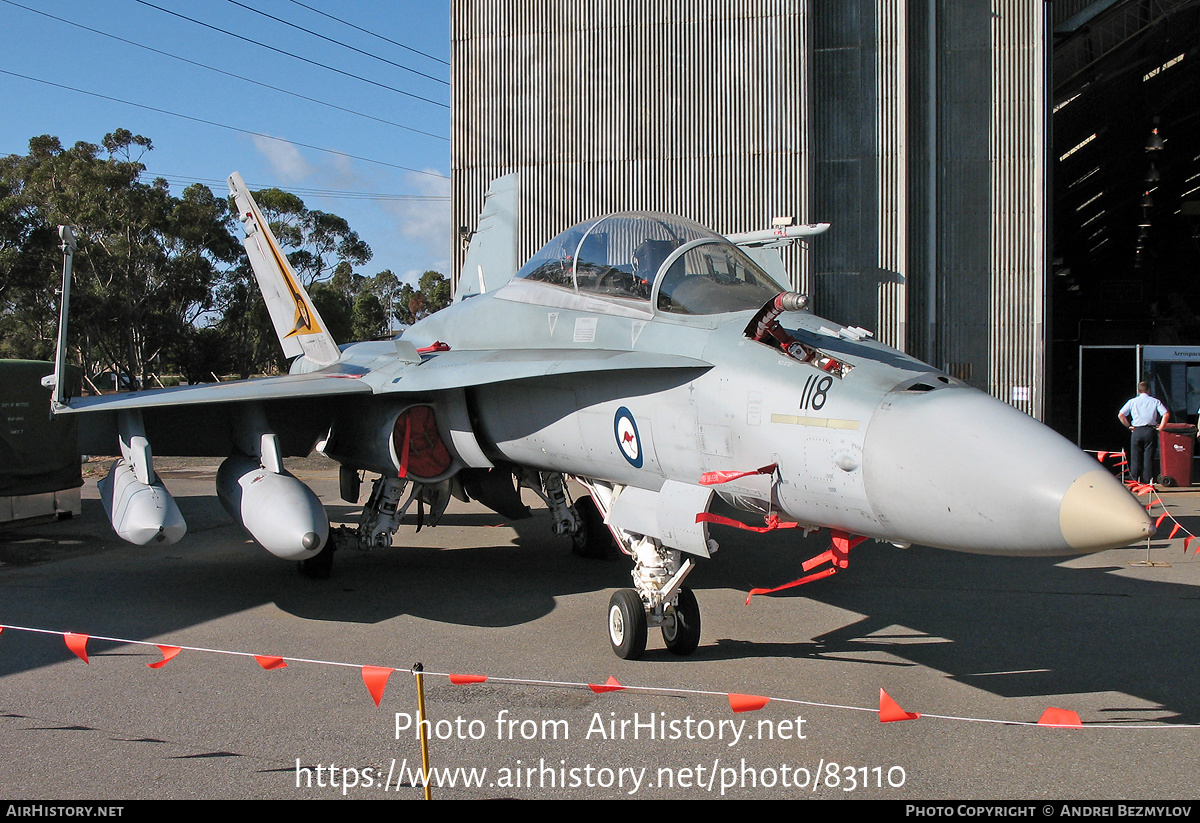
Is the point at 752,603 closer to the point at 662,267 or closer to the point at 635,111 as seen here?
the point at 662,267

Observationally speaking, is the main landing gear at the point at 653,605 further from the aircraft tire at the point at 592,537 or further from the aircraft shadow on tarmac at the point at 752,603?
the aircraft tire at the point at 592,537

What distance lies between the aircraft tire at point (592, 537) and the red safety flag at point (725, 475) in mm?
4338

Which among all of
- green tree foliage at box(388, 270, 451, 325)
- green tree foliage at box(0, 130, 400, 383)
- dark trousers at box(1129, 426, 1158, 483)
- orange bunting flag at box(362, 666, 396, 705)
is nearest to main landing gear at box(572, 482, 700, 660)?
orange bunting flag at box(362, 666, 396, 705)

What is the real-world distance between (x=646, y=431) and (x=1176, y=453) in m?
13.1

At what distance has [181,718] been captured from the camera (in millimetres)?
4742

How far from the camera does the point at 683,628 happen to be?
19.0ft

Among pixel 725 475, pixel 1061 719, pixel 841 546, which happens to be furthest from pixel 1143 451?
pixel 725 475

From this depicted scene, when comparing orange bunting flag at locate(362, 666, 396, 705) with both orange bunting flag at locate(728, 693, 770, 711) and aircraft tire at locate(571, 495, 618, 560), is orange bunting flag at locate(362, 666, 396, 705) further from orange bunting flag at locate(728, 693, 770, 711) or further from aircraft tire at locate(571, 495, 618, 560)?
aircraft tire at locate(571, 495, 618, 560)

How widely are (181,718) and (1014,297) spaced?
14.8m

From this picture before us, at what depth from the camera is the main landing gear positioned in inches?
222

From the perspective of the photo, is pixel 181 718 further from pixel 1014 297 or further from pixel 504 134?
pixel 1014 297

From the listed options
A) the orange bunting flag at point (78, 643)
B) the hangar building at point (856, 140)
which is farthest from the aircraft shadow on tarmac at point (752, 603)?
the hangar building at point (856, 140)

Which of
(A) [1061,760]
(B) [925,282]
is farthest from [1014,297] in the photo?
(A) [1061,760]

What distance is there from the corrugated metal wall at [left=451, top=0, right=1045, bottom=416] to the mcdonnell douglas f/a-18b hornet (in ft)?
22.7
